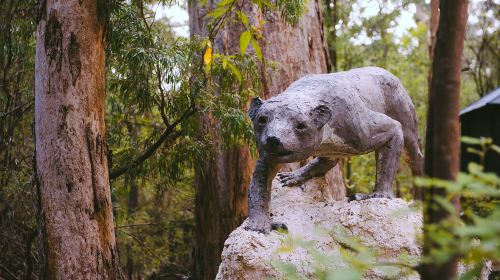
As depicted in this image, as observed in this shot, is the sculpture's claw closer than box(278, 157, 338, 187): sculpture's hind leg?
Yes

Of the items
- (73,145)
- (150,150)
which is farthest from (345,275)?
(150,150)

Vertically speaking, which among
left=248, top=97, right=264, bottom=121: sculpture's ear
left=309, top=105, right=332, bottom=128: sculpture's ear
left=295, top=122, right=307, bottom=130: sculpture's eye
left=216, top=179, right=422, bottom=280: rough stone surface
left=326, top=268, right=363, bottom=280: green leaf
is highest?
left=248, top=97, right=264, bottom=121: sculpture's ear

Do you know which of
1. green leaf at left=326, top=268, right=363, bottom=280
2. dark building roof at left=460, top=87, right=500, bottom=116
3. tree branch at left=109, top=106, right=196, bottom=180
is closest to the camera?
green leaf at left=326, top=268, right=363, bottom=280

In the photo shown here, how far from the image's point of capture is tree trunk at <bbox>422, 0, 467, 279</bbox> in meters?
1.60

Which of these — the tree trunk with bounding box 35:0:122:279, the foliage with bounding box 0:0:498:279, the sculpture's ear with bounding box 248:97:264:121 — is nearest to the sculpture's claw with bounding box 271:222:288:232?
the foliage with bounding box 0:0:498:279

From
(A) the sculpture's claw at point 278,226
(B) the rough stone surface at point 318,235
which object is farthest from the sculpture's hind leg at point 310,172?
(A) the sculpture's claw at point 278,226

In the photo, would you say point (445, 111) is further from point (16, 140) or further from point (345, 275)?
point (16, 140)

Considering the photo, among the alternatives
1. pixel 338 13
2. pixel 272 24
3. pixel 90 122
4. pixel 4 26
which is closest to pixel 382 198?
pixel 90 122

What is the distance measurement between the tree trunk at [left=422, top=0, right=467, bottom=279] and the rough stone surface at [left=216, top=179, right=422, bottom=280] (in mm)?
1929

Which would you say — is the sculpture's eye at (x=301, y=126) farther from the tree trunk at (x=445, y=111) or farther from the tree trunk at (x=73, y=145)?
the tree trunk at (x=445, y=111)

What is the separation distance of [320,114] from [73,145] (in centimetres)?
181

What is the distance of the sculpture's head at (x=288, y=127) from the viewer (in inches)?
139

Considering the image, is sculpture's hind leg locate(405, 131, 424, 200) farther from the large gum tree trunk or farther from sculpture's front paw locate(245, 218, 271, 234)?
the large gum tree trunk

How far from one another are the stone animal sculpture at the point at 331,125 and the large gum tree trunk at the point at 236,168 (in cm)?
220
